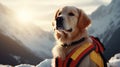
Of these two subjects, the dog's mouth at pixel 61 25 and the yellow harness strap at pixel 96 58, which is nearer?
→ the dog's mouth at pixel 61 25

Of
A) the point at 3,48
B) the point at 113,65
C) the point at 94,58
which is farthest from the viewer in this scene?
the point at 3,48

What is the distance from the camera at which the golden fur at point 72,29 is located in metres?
11.0

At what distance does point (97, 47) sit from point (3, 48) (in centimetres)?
17754

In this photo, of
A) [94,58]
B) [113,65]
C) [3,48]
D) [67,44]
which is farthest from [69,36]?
[3,48]

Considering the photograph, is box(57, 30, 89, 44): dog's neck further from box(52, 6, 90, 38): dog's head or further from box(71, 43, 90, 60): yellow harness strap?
box(71, 43, 90, 60): yellow harness strap

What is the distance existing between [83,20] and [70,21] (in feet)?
1.33

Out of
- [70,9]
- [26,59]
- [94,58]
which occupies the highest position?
[26,59]

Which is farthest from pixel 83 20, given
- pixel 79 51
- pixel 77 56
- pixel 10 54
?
Answer: pixel 10 54

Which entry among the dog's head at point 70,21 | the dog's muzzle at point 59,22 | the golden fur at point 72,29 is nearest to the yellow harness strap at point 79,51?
the golden fur at point 72,29

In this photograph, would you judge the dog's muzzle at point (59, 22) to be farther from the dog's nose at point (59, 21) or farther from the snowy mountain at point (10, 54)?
the snowy mountain at point (10, 54)

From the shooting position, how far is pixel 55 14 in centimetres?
1149

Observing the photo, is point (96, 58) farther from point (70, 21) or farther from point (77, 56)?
point (70, 21)

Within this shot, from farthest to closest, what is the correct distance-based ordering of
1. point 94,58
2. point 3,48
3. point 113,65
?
1. point 3,48
2. point 113,65
3. point 94,58

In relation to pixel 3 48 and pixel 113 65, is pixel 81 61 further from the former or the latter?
pixel 3 48
